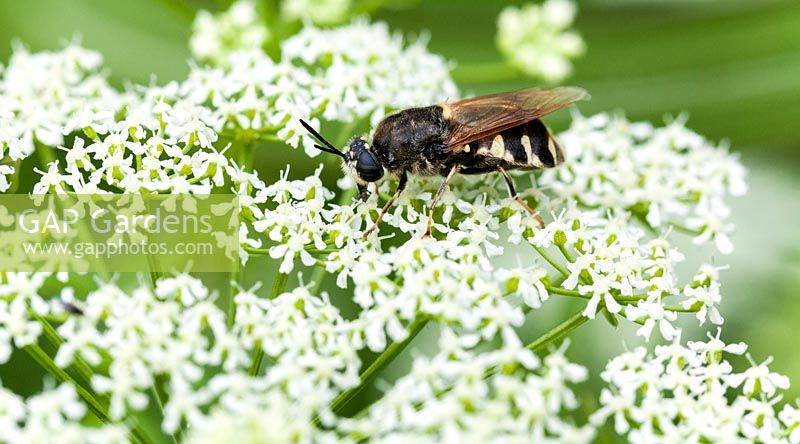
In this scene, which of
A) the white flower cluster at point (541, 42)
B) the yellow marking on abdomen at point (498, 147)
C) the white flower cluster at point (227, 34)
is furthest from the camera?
the white flower cluster at point (541, 42)

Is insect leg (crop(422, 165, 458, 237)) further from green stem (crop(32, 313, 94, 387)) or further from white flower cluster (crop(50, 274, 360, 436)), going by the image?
green stem (crop(32, 313, 94, 387))

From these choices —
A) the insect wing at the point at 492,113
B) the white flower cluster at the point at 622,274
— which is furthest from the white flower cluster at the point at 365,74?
the white flower cluster at the point at 622,274

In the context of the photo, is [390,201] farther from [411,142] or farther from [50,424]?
[50,424]

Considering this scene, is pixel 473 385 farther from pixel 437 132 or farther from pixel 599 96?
pixel 599 96

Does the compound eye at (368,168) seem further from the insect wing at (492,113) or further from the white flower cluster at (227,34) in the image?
the white flower cluster at (227,34)

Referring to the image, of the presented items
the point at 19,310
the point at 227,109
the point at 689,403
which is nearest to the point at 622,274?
the point at 689,403

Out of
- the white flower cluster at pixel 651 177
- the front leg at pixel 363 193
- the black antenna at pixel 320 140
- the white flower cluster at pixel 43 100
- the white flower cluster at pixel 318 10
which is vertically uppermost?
the white flower cluster at pixel 318 10

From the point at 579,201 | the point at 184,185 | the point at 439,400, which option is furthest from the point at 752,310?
the point at 184,185
